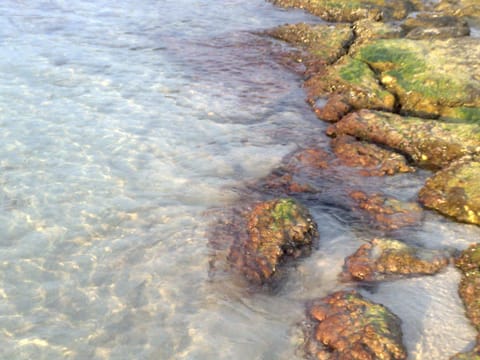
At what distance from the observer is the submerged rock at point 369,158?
10.9m

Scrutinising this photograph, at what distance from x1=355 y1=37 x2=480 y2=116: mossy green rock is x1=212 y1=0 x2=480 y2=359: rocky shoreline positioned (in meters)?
0.03

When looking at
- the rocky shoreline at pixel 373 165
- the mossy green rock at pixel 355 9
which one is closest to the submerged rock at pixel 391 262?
the rocky shoreline at pixel 373 165

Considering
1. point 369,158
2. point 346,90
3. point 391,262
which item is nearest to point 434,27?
point 346,90

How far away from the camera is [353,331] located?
6.61 metres

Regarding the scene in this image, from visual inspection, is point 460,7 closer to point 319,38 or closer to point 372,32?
point 372,32

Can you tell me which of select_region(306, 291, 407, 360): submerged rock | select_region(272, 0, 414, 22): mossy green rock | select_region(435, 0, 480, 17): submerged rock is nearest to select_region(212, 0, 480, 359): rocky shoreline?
select_region(306, 291, 407, 360): submerged rock

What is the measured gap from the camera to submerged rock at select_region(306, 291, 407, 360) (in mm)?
6367

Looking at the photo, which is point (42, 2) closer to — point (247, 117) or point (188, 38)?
point (188, 38)

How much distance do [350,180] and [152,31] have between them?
12702 millimetres

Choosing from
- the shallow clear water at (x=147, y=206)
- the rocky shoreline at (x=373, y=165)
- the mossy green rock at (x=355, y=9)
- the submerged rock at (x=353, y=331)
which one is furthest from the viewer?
the mossy green rock at (x=355, y=9)

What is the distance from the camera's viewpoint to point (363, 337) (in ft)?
21.3

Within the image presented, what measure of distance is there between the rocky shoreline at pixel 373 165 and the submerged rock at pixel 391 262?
2 cm

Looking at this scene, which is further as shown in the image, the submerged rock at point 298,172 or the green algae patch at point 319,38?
the green algae patch at point 319,38

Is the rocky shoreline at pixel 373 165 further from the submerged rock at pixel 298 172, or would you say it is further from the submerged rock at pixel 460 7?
the submerged rock at pixel 460 7
